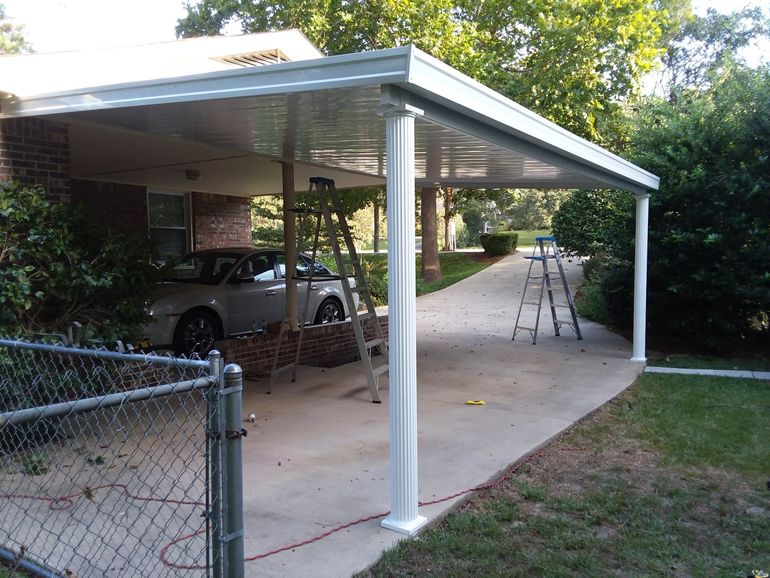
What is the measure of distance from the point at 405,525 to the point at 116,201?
870 centimetres

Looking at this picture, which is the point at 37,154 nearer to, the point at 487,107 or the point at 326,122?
the point at 326,122

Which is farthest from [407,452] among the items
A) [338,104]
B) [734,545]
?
[338,104]

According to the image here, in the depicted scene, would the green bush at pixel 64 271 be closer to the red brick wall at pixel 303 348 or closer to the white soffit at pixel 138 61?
the white soffit at pixel 138 61

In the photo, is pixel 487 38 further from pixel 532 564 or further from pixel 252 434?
pixel 532 564

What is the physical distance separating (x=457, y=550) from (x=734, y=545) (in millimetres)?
1643

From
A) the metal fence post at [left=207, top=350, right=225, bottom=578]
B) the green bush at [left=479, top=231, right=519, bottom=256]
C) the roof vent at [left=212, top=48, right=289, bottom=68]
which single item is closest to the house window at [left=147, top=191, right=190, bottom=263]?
the roof vent at [left=212, top=48, right=289, bottom=68]

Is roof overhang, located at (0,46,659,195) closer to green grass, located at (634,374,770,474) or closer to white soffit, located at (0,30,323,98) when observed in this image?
white soffit, located at (0,30,323,98)

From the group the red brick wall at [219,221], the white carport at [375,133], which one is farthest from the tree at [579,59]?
the white carport at [375,133]

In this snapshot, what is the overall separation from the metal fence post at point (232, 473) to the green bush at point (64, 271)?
10.5 ft

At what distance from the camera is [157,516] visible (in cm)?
397

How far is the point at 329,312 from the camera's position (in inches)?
436

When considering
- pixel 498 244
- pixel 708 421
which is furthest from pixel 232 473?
pixel 498 244

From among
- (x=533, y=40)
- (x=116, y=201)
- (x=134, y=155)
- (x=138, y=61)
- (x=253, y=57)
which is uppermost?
(x=533, y=40)

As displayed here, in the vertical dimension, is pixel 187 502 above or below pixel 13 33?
below
